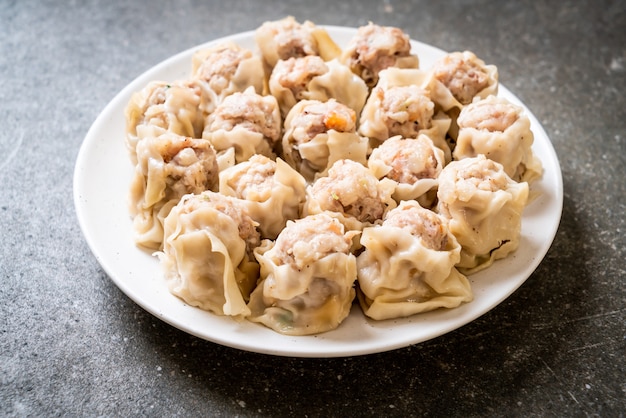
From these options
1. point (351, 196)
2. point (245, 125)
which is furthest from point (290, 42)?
point (351, 196)

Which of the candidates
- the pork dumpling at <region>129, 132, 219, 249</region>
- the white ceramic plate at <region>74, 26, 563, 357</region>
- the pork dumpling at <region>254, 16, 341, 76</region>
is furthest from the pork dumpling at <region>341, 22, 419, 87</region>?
the pork dumpling at <region>129, 132, 219, 249</region>

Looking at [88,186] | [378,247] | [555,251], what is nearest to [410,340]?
[378,247]

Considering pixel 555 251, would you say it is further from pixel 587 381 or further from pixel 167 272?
pixel 167 272

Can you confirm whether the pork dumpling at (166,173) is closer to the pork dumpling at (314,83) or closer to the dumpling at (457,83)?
the pork dumpling at (314,83)

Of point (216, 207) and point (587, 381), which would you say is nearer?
point (216, 207)

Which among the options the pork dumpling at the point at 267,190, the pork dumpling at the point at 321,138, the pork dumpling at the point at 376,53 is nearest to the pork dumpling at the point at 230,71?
the pork dumpling at the point at 321,138

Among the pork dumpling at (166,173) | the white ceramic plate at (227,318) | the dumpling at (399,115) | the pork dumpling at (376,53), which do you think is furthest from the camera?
the pork dumpling at (376,53)

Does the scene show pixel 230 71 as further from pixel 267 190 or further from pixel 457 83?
pixel 457 83
